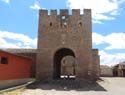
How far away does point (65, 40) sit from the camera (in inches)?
1011

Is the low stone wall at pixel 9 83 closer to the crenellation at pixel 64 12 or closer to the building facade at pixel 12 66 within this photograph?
the building facade at pixel 12 66

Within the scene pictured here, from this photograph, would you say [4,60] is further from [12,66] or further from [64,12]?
[64,12]

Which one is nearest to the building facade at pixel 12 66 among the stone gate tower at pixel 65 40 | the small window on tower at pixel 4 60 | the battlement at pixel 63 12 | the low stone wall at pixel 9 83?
the small window on tower at pixel 4 60

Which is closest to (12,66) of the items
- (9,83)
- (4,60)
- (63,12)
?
(4,60)

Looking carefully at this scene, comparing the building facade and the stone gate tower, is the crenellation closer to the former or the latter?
the stone gate tower

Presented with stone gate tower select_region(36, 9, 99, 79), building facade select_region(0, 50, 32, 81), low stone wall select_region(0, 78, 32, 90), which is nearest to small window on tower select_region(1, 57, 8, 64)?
building facade select_region(0, 50, 32, 81)

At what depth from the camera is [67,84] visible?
22234mm

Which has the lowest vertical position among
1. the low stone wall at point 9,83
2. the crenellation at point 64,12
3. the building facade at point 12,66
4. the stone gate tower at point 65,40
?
the low stone wall at point 9,83

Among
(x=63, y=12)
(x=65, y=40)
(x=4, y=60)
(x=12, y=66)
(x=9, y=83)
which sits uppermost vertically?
(x=63, y=12)

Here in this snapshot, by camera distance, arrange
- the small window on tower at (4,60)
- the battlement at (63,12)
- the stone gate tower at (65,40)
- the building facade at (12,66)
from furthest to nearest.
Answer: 1. the battlement at (63,12)
2. the stone gate tower at (65,40)
3. the small window on tower at (4,60)
4. the building facade at (12,66)

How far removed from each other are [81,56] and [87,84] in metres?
3.87

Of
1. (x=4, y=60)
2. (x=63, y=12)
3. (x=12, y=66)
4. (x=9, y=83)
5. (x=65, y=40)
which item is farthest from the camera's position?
(x=63, y=12)

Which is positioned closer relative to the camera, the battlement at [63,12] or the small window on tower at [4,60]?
the small window on tower at [4,60]

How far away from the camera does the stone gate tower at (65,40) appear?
25.1 meters
